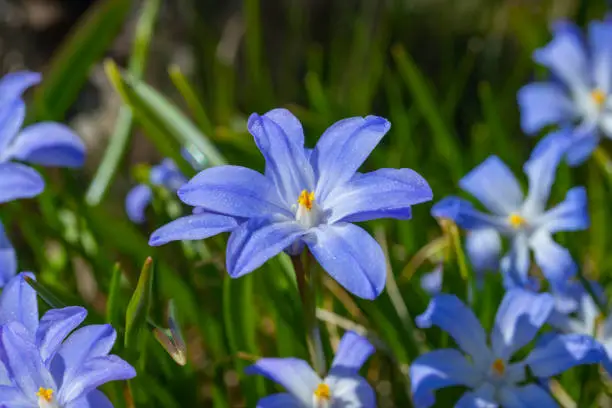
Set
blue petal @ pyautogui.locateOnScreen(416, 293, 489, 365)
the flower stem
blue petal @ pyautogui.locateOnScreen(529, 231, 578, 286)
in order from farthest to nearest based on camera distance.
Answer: blue petal @ pyautogui.locateOnScreen(529, 231, 578, 286) → blue petal @ pyautogui.locateOnScreen(416, 293, 489, 365) → the flower stem

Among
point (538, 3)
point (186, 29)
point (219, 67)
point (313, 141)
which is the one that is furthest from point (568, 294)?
point (538, 3)

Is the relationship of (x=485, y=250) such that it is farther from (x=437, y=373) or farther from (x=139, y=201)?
(x=139, y=201)

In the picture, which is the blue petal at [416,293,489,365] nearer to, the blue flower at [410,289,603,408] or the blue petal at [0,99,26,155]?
the blue flower at [410,289,603,408]

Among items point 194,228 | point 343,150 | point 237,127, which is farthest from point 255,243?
point 237,127

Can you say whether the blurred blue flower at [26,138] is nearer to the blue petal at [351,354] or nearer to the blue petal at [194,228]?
the blue petal at [194,228]

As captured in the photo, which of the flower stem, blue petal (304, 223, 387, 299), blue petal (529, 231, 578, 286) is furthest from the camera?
blue petal (529, 231, 578, 286)

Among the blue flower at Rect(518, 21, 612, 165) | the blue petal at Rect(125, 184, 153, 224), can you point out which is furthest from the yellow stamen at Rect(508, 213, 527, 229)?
the blue petal at Rect(125, 184, 153, 224)

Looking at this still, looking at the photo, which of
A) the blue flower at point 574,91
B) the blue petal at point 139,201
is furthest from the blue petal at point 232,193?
the blue flower at point 574,91
